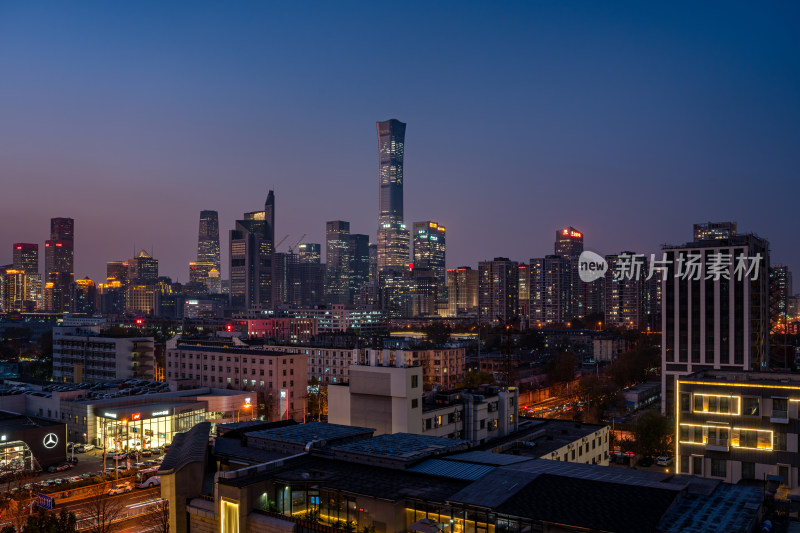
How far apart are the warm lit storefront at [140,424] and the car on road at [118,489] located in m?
13.7

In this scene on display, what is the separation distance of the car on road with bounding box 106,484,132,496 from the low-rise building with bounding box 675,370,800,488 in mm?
35763

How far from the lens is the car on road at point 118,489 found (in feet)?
135

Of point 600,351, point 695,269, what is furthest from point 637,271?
point 695,269

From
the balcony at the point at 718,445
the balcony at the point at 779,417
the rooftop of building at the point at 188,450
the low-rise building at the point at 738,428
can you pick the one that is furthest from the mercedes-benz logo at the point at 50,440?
the balcony at the point at 779,417

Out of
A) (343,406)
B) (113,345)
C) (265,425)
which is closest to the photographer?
(265,425)

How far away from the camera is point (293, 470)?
72.2ft

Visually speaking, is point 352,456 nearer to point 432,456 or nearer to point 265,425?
point 432,456

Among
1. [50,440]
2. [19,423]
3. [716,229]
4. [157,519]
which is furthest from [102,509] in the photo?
[716,229]

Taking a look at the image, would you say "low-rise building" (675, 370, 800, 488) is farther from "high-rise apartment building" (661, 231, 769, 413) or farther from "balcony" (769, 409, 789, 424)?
"high-rise apartment building" (661, 231, 769, 413)

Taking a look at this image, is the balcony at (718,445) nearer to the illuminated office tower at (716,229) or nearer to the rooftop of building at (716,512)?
the rooftop of building at (716,512)

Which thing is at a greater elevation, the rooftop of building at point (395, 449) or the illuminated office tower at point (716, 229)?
the illuminated office tower at point (716, 229)

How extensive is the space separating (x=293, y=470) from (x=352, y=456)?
2.32 m

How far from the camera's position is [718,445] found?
35.8 meters

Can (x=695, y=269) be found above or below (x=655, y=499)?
above
